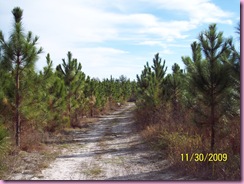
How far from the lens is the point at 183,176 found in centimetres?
684

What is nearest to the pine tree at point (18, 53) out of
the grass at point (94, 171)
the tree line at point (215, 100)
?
the grass at point (94, 171)

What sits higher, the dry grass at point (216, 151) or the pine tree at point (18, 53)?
the pine tree at point (18, 53)

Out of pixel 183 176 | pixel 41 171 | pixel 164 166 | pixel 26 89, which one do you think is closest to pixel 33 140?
pixel 26 89

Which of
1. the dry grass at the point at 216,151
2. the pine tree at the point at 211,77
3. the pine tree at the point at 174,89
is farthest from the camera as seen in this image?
the pine tree at the point at 174,89

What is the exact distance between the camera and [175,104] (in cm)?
1541

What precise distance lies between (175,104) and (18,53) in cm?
815

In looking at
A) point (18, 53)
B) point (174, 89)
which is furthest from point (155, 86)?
point (18, 53)

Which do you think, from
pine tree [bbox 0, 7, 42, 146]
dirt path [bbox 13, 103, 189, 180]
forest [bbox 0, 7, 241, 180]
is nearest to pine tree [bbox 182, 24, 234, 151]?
forest [bbox 0, 7, 241, 180]

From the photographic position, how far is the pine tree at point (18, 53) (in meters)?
9.55

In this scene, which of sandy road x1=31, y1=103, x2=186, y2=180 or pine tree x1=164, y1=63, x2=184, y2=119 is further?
pine tree x1=164, y1=63, x2=184, y2=119

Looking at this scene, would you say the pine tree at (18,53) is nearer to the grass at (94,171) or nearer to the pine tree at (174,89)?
the grass at (94,171)

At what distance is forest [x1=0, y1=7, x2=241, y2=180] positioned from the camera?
268 inches

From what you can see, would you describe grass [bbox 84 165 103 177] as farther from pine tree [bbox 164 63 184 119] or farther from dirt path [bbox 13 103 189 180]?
pine tree [bbox 164 63 184 119]

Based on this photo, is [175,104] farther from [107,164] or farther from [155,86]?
[107,164]
